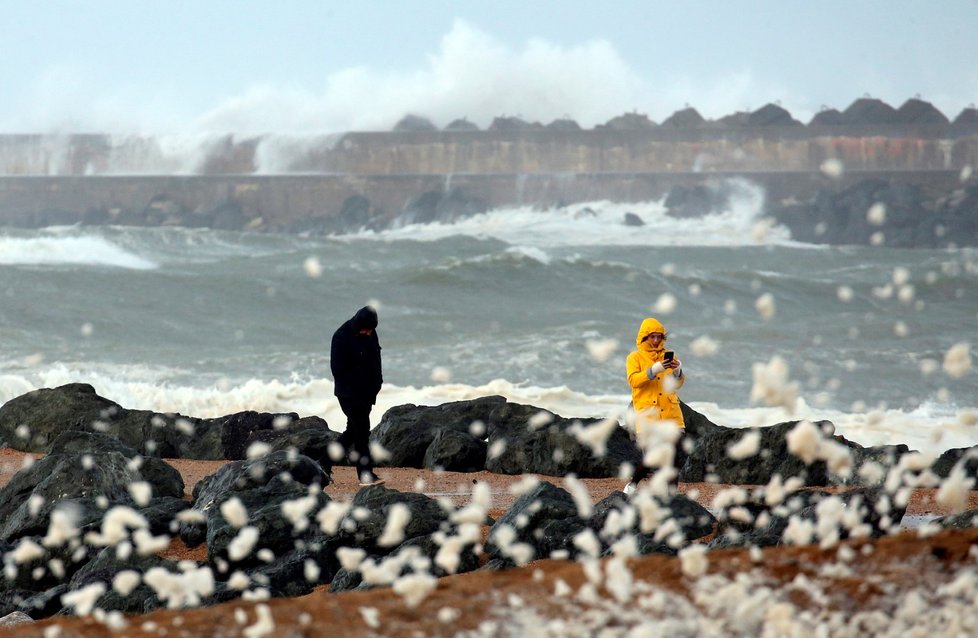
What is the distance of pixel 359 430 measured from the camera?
9.37 metres

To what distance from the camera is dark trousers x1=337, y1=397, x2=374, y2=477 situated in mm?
9273

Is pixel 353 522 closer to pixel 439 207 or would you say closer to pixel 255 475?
pixel 255 475

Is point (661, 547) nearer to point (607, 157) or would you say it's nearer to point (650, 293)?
point (650, 293)

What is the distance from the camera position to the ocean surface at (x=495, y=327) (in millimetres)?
16422

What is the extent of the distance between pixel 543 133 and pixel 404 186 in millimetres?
7031

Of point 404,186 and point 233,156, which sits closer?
point 404,186

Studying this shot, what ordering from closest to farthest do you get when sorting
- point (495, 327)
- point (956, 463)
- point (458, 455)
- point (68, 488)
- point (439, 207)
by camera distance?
point (68, 488), point (956, 463), point (458, 455), point (495, 327), point (439, 207)

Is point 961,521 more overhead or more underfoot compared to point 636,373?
more underfoot

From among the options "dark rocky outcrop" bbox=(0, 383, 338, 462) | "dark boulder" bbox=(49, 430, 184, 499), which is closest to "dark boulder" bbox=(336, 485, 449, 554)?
"dark boulder" bbox=(49, 430, 184, 499)

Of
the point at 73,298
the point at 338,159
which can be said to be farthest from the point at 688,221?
the point at 73,298

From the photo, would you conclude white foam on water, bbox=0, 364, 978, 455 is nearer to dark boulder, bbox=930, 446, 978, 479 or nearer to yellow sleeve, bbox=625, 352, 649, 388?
dark boulder, bbox=930, 446, 978, 479

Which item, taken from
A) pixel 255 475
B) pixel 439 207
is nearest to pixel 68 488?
pixel 255 475

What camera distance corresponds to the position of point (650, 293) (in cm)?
3362

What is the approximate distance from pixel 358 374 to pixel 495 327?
17147mm
